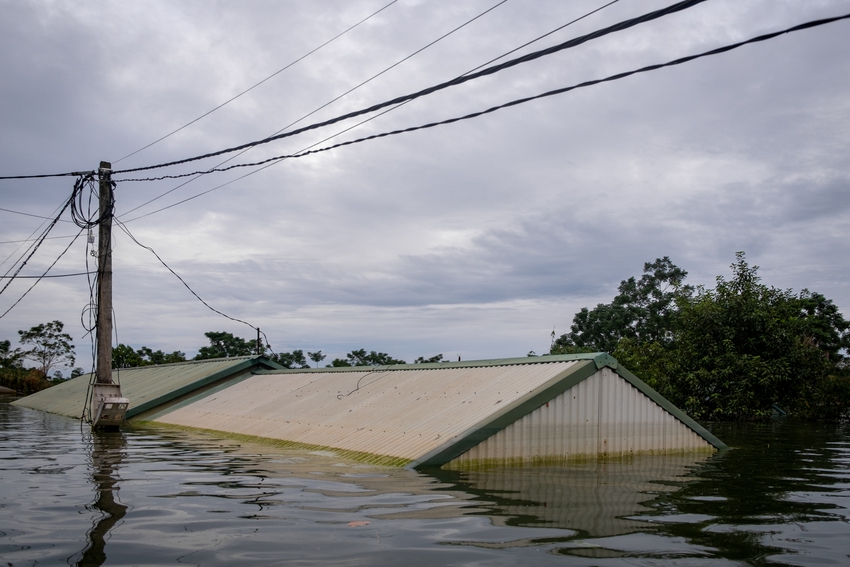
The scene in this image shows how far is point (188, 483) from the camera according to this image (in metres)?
11.8

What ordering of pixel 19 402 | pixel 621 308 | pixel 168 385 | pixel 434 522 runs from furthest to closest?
pixel 621 308 → pixel 19 402 → pixel 168 385 → pixel 434 522

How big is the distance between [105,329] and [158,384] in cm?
1249

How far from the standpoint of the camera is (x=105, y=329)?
2388 cm

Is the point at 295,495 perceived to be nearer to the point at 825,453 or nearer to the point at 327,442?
the point at 327,442

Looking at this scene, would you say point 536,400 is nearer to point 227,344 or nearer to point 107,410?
point 107,410

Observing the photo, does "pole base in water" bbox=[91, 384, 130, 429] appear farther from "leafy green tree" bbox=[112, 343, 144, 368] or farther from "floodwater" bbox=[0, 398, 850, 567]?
"leafy green tree" bbox=[112, 343, 144, 368]

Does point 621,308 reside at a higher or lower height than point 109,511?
higher

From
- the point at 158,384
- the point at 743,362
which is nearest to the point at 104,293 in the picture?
the point at 158,384

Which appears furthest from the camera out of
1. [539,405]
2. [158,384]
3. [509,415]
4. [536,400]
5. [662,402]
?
[158,384]

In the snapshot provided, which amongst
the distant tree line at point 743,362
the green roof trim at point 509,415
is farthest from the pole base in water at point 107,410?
the distant tree line at point 743,362

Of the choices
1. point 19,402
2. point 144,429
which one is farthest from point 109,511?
point 19,402

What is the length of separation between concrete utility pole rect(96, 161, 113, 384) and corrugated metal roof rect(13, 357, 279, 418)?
1333 millimetres

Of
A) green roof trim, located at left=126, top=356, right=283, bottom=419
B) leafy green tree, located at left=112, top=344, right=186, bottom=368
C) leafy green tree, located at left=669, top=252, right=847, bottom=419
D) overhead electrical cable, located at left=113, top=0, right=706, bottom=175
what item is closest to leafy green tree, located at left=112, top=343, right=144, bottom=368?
leafy green tree, located at left=112, top=344, right=186, bottom=368

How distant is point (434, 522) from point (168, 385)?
27.3 metres
